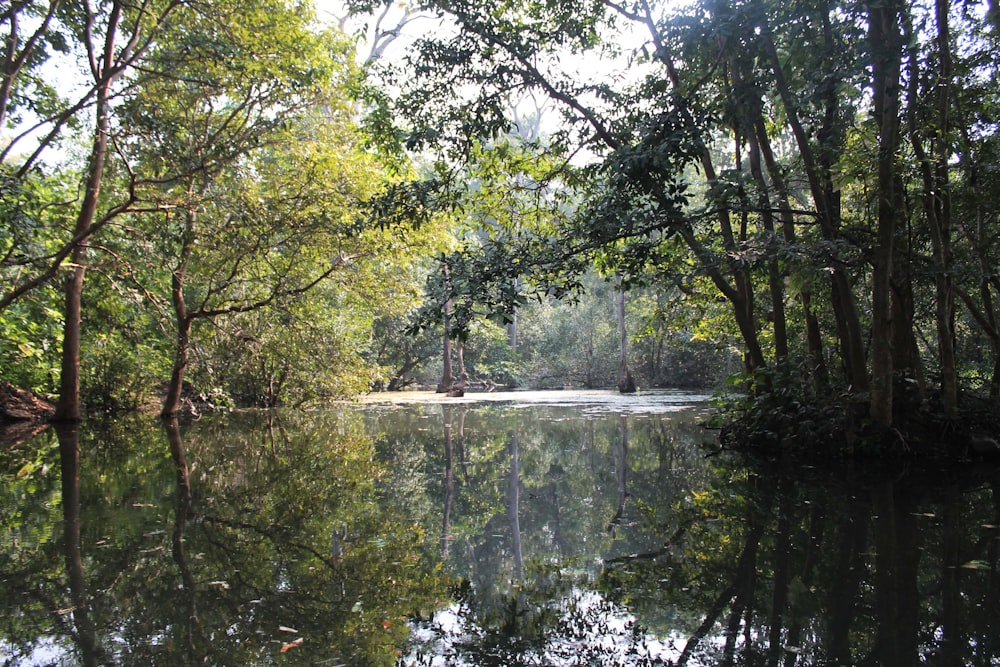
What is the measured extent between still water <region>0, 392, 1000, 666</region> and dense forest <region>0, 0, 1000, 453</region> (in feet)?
5.90

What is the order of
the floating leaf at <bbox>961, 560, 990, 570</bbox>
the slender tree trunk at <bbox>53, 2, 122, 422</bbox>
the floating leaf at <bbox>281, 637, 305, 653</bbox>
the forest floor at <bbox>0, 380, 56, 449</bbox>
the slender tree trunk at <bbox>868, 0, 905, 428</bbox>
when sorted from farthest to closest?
the forest floor at <bbox>0, 380, 56, 449</bbox>
the slender tree trunk at <bbox>53, 2, 122, 422</bbox>
the slender tree trunk at <bbox>868, 0, 905, 428</bbox>
the floating leaf at <bbox>961, 560, 990, 570</bbox>
the floating leaf at <bbox>281, 637, 305, 653</bbox>

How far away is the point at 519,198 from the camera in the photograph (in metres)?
10.3

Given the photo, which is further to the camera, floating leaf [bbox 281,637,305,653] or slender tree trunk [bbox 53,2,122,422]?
slender tree trunk [bbox 53,2,122,422]

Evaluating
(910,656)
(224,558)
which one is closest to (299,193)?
(224,558)

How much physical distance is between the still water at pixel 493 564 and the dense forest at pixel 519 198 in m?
1.80

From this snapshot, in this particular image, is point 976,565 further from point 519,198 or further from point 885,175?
point 519,198

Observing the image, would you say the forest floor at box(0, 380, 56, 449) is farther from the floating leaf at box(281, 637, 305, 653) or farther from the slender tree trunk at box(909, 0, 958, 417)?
the slender tree trunk at box(909, 0, 958, 417)

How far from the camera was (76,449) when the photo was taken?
8.95m

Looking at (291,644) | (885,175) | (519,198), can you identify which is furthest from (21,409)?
(885,175)

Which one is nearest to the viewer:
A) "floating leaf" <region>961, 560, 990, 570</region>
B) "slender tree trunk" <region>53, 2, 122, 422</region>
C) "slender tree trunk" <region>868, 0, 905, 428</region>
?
"floating leaf" <region>961, 560, 990, 570</region>

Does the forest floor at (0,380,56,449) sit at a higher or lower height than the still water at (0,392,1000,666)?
higher

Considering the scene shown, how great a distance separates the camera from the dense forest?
6.40 meters

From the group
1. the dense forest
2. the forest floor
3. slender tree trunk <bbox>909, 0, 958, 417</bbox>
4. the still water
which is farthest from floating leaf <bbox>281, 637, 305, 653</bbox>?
the forest floor

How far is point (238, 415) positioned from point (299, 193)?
599 centimetres
